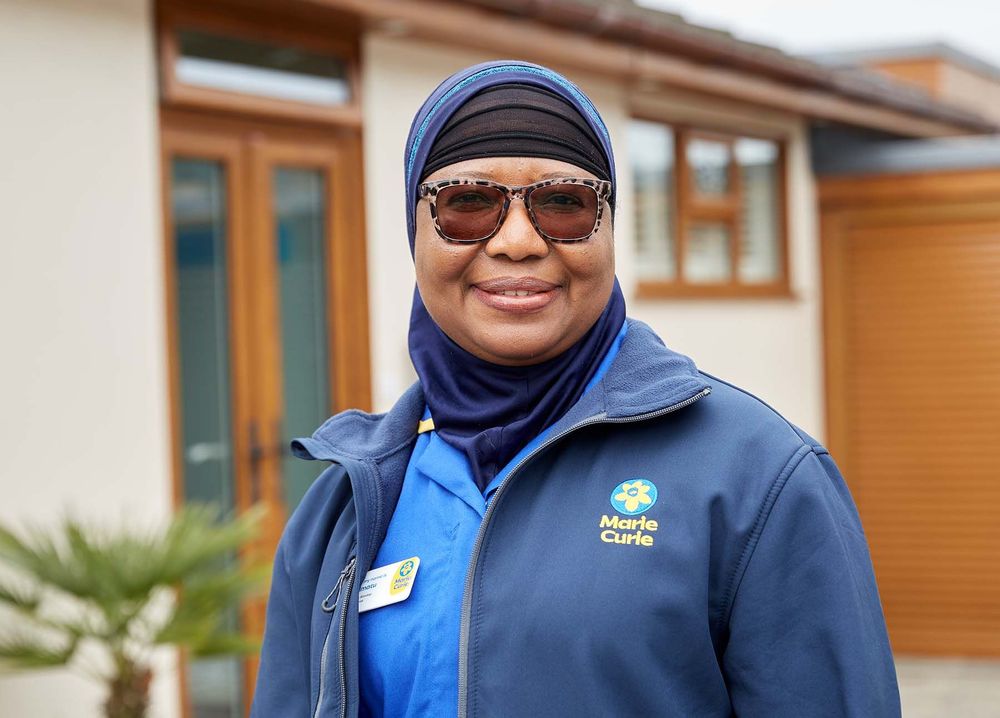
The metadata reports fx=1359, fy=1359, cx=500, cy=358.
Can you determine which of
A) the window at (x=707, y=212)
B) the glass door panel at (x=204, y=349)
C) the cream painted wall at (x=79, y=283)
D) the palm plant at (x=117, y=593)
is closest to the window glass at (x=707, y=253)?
the window at (x=707, y=212)

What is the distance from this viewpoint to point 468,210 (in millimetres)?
1804

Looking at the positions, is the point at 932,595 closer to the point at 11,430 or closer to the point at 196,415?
the point at 196,415

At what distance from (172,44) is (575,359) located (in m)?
3.86

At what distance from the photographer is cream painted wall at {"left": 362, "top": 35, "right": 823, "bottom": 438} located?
244 inches

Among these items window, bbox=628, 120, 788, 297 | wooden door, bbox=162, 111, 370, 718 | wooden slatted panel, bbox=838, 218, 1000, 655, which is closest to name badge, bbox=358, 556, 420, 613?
wooden door, bbox=162, 111, 370, 718

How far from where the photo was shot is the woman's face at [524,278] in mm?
1786

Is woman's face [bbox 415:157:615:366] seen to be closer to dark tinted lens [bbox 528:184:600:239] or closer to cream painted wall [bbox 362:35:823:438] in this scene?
dark tinted lens [bbox 528:184:600:239]

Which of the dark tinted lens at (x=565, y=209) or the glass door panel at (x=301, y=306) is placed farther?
the glass door panel at (x=301, y=306)

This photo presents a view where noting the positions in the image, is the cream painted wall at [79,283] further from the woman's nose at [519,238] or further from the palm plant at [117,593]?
the woman's nose at [519,238]

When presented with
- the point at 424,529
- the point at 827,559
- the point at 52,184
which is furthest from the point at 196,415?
the point at 827,559

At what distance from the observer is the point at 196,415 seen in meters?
5.52

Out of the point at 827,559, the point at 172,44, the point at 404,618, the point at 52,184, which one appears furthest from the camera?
the point at 172,44

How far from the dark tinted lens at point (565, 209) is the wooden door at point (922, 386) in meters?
8.08

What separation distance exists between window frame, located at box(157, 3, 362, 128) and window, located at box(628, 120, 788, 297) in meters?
2.46
